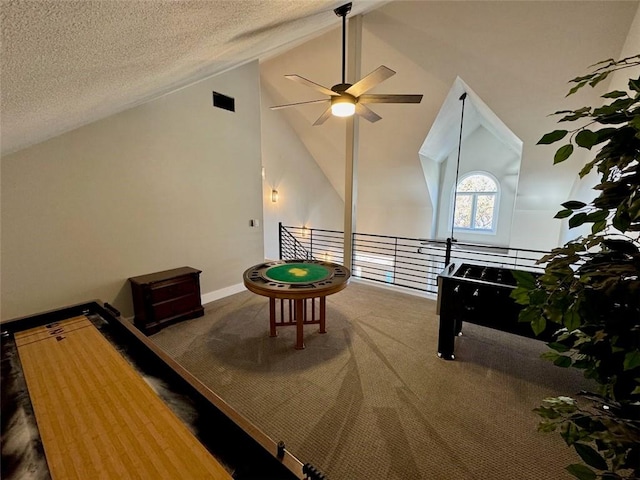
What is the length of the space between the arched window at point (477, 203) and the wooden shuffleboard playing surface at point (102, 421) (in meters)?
7.42

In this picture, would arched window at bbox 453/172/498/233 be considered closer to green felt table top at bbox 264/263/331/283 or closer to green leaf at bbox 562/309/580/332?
green felt table top at bbox 264/263/331/283

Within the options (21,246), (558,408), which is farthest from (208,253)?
(558,408)

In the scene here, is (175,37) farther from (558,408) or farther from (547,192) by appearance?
(547,192)

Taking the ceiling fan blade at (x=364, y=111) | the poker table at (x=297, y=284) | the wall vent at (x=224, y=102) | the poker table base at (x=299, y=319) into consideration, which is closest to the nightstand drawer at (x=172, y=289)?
the poker table at (x=297, y=284)

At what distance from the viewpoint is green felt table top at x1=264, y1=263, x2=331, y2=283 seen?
2965 millimetres

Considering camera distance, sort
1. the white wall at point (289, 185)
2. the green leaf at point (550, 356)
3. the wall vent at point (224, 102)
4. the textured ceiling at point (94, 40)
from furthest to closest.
Result: the white wall at point (289, 185), the wall vent at point (224, 102), the green leaf at point (550, 356), the textured ceiling at point (94, 40)

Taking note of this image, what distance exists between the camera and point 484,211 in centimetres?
747

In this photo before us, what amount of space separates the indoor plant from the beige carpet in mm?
1270

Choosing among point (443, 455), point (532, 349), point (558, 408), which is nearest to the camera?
point (558, 408)

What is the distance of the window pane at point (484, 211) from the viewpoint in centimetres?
738

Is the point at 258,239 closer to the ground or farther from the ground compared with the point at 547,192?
closer to the ground

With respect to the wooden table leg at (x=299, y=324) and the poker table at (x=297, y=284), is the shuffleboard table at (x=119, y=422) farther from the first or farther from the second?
the wooden table leg at (x=299, y=324)

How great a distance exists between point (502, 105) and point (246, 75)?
12.5 ft

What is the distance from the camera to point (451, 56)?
400 centimetres
